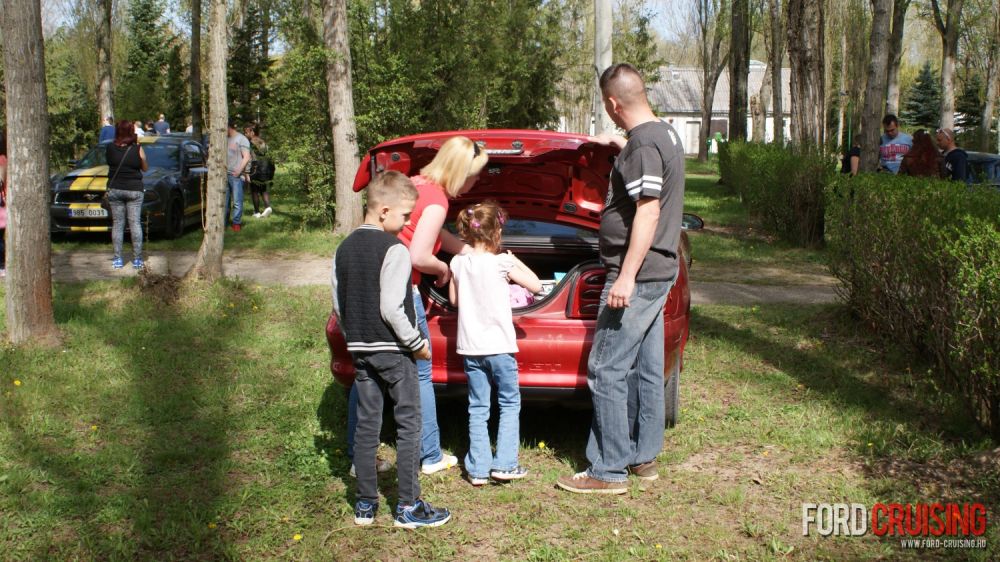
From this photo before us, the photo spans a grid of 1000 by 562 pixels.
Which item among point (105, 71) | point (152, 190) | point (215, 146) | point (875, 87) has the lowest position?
point (152, 190)

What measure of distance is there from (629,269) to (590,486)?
112 centimetres

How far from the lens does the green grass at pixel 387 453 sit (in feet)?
13.5

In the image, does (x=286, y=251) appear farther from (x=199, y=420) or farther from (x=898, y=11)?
(x=898, y=11)

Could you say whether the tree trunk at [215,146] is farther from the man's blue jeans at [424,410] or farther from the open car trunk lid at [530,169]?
the man's blue jeans at [424,410]

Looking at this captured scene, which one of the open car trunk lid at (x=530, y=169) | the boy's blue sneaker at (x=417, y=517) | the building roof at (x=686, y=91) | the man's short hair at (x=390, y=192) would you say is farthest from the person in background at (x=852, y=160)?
the building roof at (x=686, y=91)

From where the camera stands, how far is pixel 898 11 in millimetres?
24047

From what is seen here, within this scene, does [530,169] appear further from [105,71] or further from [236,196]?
[105,71]

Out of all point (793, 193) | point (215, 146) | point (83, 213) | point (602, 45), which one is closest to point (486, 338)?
point (215, 146)

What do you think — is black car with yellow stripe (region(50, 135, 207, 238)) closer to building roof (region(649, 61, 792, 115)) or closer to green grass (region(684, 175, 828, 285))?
green grass (region(684, 175, 828, 285))

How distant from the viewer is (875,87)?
11.3 metres

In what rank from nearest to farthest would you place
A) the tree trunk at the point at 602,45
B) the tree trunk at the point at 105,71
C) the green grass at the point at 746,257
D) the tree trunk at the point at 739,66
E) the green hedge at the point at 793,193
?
the green grass at the point at 746,257 → the tree trunk at the point at 602,45 → the green hedge at the point at 793,193 → the tree trunk at the point at 739,66 → the tree trunk at the point at 105,71

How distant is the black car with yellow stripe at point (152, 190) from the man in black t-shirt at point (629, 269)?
8449mm

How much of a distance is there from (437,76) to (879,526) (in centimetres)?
1253

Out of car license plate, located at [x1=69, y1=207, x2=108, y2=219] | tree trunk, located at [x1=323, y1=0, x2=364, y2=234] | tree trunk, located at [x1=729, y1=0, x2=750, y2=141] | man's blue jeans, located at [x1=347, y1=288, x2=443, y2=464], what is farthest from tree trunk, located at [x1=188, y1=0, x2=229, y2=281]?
tree trunk, located at [x1=729, y1=0, x2=750, y2=141]
